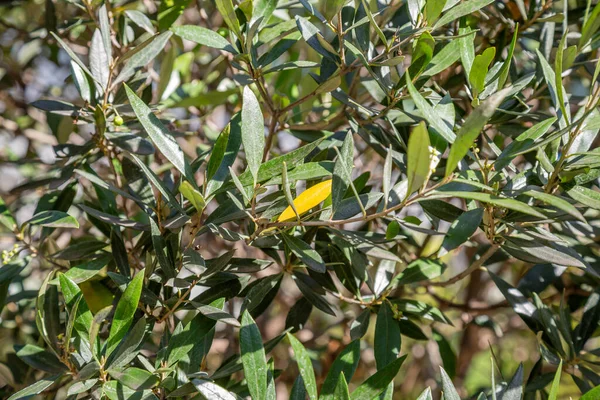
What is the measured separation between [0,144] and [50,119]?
741mm

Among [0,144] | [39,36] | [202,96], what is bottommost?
[0,144]

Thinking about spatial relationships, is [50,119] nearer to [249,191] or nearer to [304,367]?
[249,191]

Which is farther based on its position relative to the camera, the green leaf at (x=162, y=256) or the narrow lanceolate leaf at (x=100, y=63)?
the narrow lanceolate leaf at (x=100, y=63)

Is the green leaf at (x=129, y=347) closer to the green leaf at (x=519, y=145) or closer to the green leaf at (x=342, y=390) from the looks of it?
the green leaf at (x=342, y=390)

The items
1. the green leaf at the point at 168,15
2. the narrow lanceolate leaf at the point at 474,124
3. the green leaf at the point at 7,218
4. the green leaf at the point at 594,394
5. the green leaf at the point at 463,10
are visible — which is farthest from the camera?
the green leaf at the point at 168,15

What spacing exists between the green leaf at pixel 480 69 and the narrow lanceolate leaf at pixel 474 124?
147 mm

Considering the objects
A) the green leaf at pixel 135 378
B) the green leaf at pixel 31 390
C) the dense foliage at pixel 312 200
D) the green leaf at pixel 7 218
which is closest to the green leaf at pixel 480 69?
the dense foliage at pixel 312 200

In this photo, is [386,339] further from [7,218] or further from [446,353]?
[7,218]

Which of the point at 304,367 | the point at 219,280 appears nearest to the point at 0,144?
the point at 219,280

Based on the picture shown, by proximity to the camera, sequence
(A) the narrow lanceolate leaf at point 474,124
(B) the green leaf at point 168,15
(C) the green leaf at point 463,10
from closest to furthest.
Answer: (A) the narrow lanceolate leaf at point 474,124, (C) the green leaf at point 463,10, (B) the green leaf at point 168,15

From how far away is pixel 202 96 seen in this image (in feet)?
3.63

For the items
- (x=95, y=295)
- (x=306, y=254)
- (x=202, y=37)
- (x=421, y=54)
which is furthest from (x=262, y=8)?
(x=95, y=295)

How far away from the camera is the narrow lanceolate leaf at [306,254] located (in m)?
0.69

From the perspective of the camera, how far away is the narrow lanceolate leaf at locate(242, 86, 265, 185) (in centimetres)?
66
